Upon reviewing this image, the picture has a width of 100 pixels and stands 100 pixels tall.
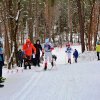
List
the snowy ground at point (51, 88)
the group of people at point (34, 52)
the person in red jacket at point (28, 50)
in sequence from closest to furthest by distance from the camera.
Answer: the snowy ground at point (51, 88), the group of people at point (34, 52), the person in red jacket at point (28, 50)

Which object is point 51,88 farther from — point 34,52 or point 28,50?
point 34,52

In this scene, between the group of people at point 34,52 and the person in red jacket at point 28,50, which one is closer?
the group of people at point 34,52

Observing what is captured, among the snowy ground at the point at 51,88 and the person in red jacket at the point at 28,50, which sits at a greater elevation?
the person in red jacket at the point at 28,50

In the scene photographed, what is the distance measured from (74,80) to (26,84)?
1.82 metres

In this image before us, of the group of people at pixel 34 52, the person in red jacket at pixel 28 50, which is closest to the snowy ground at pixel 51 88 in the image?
the group of people at pixel 34 52

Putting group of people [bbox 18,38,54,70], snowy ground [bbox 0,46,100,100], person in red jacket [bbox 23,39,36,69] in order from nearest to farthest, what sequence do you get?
snowy ground [bbox 0,46,100,100] → group of people [bbox 18,38,54,70] → person in red jacket [bbox 23,39,36,69]

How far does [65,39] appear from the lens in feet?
311

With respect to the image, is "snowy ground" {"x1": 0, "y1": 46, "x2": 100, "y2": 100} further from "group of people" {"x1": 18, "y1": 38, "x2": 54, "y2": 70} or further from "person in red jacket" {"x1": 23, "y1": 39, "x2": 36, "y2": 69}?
"person in red jacket" {"x1": 23, "y1": 39, "x2": 36, "y2": 69}

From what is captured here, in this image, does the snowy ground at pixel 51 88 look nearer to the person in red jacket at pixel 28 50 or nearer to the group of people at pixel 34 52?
the group of people at pixel 34 52

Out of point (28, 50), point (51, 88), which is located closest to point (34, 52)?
point (28, 50)

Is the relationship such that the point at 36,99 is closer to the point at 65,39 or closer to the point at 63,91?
the point at 63,91

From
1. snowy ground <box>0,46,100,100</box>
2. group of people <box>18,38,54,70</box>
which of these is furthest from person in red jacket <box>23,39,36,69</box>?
snowy ground <box>0,46,100,100</box>

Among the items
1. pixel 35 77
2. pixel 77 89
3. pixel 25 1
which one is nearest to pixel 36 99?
pixel 77 89

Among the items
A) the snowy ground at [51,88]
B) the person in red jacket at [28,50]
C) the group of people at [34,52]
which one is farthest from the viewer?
the person in red jacket at [28,50]
